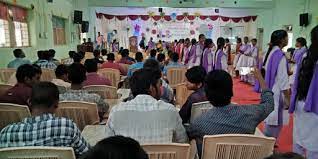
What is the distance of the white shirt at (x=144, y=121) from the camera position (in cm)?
195

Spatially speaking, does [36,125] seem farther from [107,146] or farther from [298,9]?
[298,9]

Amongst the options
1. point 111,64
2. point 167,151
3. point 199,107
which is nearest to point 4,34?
point 111,64

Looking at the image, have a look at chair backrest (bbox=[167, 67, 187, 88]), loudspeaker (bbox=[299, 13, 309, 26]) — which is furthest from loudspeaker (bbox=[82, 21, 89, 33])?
loudspeaker (bbox=[299, 13, 309, 26])

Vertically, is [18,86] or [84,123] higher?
[18,86]

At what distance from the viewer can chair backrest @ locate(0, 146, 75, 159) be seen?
59.6 inches

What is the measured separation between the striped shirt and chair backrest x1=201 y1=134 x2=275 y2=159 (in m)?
0.77

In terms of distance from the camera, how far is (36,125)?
1754 mm

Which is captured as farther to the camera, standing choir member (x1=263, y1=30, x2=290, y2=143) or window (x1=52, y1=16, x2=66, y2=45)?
window (x1=52, y1=16, x2=66, y2=45)

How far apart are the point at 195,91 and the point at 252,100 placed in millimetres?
4855

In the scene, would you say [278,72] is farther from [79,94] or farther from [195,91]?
[79,94]

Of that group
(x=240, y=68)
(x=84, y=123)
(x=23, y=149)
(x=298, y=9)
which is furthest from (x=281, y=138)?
(x=298, y=9)

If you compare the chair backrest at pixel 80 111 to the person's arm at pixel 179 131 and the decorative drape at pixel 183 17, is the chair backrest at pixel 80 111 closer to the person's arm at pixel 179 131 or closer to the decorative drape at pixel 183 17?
the person's arm at pixel 179 131

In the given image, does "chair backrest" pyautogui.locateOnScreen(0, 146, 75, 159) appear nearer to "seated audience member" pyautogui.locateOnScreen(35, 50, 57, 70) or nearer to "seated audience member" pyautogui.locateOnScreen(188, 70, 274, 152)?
"seated audience member" pyautogui.locateOnScreen(188, 70, 274, 152)

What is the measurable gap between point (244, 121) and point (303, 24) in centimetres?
1006
